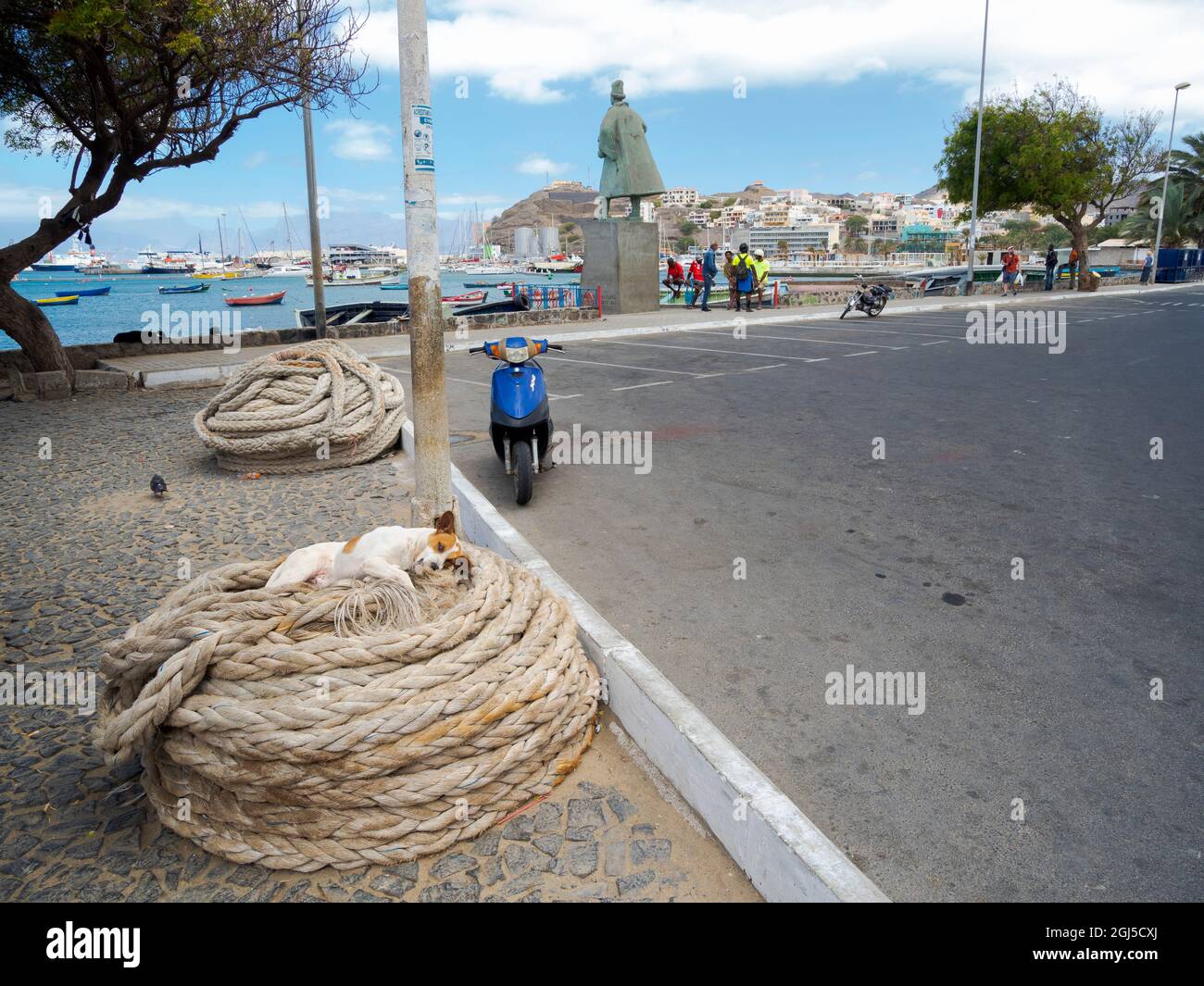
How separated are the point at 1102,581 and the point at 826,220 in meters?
210

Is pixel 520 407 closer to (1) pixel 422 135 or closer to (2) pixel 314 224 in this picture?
(1) pixel 422 135

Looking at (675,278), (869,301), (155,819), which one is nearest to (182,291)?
(675,278)

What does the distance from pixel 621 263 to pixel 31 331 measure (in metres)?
14.6

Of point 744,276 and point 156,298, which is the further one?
point 156,298

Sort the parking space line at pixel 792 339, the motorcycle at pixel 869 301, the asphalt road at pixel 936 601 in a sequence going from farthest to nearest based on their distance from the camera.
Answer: the motorcycle at pixel 869 301, the parking space line at pixel 792 339, the asphalt road at pixel 936 601

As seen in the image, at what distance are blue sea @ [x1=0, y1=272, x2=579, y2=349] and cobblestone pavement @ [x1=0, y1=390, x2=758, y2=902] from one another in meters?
9.07

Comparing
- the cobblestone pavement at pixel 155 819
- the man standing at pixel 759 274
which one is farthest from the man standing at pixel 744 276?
the cobblestone pavement at pixel 155 819

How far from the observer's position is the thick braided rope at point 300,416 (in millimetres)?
7262

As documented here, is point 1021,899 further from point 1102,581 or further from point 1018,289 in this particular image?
point 1018,289

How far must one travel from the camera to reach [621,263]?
22656 mm

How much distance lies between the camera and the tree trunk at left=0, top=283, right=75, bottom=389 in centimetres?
1174

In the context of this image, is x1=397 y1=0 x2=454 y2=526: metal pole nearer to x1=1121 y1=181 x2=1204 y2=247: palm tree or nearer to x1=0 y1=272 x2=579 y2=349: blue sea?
x1=0 y1=272 x2=579 y2=349: blue sea

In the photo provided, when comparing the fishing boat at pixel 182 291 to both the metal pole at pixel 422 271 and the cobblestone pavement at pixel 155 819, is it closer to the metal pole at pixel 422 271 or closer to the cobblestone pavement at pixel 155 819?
the cobblestone pavement at pixel 155 819

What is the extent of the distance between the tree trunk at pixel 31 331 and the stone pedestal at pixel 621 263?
1402cm
